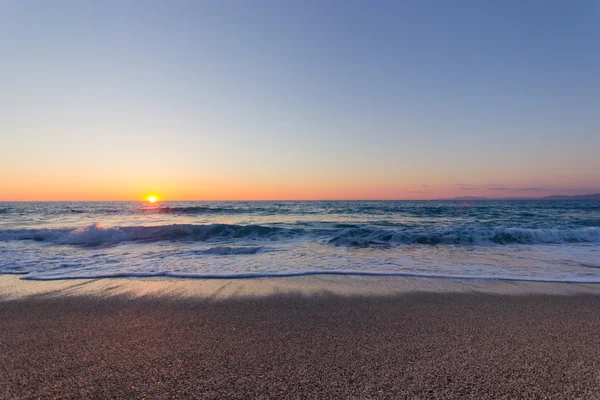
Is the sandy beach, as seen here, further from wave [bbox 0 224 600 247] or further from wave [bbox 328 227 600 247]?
wave [bbox 0 224 600 247]

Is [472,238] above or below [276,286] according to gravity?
below

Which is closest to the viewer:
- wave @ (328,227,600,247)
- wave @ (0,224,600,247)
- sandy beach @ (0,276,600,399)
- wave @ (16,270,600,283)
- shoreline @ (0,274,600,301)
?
sandy beach @ (0,276,600,399)

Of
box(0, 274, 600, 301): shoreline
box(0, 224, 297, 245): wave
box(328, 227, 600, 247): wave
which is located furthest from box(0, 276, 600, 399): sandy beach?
box(0, 224, 297, 245): wave

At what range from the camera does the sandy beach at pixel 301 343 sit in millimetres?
2279

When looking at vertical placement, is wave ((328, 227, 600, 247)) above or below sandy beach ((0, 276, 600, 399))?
below

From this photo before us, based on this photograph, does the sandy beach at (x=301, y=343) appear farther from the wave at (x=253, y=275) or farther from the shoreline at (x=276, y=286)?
the wave at (x=253, y=275)

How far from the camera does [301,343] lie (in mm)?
3006

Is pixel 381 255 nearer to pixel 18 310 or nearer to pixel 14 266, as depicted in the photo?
pixel 18 310

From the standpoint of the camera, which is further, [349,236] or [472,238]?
[349,236]

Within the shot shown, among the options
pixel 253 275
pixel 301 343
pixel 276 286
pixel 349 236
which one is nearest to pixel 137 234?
pixel 349 236

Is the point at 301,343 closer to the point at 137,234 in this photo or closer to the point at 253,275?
the point at 253,275

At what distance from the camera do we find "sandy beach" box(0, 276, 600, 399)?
7.48 feet

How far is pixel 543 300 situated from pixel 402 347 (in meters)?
2.95

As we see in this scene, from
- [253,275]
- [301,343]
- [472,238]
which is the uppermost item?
A: [301,343]
